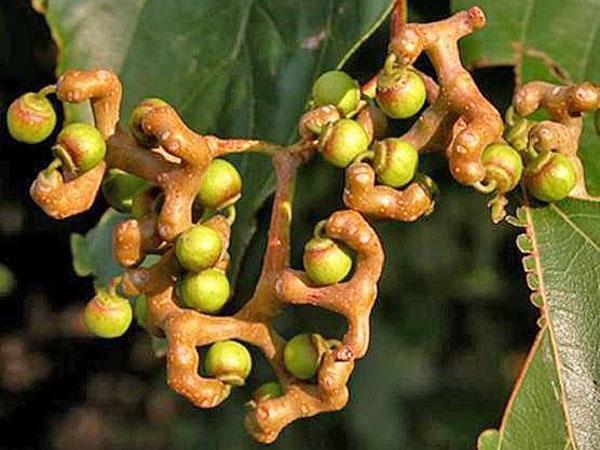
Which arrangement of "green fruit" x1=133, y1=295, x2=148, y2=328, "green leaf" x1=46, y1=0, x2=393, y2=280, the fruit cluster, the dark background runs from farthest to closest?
the dark background < "green leaf" x1=46, y1=0, x2=393, y2=280 < "green fruit" x1=133, y1=295, x2=148, y2=328 < the fruit cluster

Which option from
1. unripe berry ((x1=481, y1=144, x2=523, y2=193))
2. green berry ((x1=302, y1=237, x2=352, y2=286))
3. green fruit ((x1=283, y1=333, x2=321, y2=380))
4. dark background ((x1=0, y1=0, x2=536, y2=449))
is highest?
unripe berry ((x1=481, y1=144, x2=523, y2=193))

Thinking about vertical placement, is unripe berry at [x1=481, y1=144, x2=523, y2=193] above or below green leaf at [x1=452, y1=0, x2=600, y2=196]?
above

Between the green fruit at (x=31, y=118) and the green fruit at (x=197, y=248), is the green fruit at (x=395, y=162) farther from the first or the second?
the green fruit at (x=31, y=118)

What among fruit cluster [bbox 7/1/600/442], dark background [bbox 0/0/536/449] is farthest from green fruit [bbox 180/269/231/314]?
dark background [bbox 0/0/536/449]

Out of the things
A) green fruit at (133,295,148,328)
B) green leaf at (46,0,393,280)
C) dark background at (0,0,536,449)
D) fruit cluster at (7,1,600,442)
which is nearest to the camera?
fruit cluster at (7,1,600,442)

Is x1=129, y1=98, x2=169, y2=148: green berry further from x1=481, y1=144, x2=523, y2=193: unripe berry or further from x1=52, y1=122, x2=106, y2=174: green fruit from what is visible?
x1=481, y1=144, x2=523, y2=193: unripe berry

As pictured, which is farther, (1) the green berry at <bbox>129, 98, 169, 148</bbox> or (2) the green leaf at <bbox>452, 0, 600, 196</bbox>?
(2) the green leaf at <bbox>452, 0, 600, 196</bbox>

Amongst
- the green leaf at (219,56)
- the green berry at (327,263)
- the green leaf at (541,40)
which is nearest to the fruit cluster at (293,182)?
the green berry at (327,263)

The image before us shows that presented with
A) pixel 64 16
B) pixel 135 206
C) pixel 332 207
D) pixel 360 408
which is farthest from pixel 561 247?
pixel 360 408
